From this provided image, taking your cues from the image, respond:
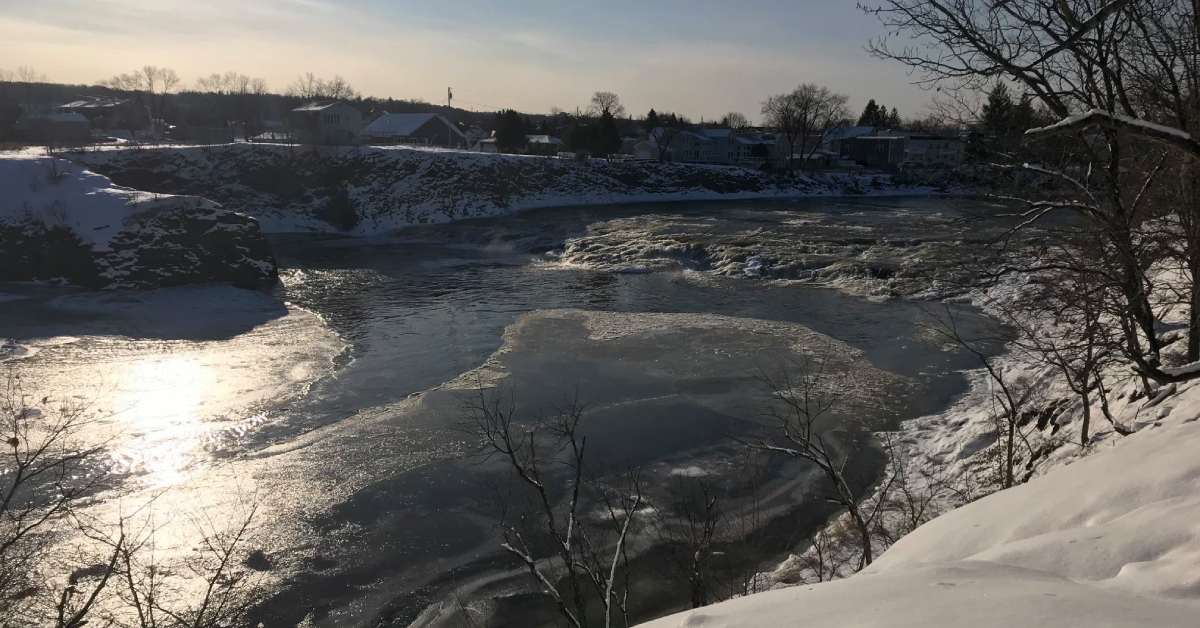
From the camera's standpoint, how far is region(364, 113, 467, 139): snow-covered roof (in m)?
88.1

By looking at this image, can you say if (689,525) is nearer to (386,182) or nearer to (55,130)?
(386,182)

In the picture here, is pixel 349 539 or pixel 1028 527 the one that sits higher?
pixel 1028 527

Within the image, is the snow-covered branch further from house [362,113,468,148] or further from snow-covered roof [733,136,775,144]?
snow-covered roof [733,136,775,144]

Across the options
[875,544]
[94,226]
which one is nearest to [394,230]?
[94,226]

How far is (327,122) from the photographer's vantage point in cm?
7838

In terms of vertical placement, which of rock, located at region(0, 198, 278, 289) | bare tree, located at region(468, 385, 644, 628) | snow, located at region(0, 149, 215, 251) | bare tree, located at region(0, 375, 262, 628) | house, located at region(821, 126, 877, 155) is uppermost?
house, located at region(821, 126, 877, 155)

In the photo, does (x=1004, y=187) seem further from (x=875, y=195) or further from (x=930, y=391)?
(x=875, y=195)

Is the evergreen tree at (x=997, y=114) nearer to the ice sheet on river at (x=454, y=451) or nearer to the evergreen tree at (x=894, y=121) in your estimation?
the ice sheet on river at (x=454, y=451)

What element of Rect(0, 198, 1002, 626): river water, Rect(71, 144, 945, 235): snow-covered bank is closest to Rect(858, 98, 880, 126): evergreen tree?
Rect(71, 144, 945, 235): snow-covered bank

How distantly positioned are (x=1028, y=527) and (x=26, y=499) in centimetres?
1171

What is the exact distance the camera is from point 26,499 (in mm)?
9891

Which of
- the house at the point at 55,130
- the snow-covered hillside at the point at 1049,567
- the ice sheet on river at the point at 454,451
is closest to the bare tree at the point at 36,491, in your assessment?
the ice sheet on river at the point at 454,451

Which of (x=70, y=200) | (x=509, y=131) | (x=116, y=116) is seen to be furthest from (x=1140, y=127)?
(x=116, y=116)

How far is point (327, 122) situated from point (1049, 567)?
274 ft
